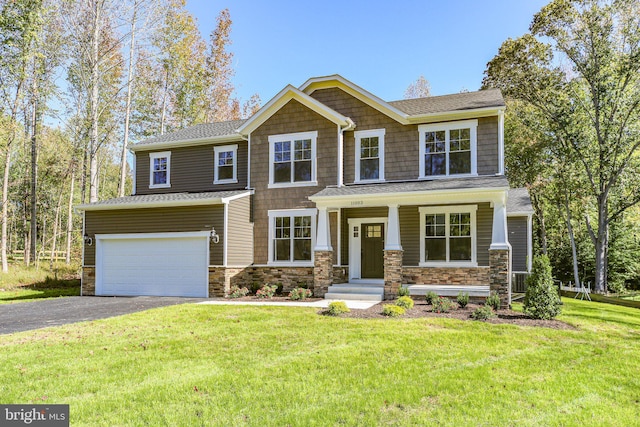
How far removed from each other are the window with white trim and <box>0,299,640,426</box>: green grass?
237 inches

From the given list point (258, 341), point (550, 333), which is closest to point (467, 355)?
point (550, 333)

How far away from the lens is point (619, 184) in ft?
72.6

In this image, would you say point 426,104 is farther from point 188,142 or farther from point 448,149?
point 188,142

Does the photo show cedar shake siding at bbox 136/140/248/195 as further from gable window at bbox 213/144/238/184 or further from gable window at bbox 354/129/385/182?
gable window at bbox 354/129/385/182

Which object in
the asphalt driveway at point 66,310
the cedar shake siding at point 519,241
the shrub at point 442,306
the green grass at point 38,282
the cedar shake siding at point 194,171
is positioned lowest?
the green grass at point 38,282

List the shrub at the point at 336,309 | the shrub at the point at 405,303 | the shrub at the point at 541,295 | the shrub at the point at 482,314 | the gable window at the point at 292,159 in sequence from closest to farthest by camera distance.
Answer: the shrub at the point at 482,314 < the shrub at the point at 541,295 < the shrub at the point at 336,309 < the shrub at the point at 405,303 < the gable window at the point at 292,159

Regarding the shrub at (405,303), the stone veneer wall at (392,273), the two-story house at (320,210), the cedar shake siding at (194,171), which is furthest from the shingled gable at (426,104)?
the shrub at (405,303)

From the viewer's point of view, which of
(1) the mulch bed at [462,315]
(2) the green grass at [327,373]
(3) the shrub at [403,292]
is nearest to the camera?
(2) the green grass at [327,373]

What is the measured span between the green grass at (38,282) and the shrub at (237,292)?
679cm

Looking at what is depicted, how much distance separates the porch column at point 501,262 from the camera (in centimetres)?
1150

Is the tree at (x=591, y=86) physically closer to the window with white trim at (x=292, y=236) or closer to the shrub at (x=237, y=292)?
the window with white trim at (x=292, y=236)

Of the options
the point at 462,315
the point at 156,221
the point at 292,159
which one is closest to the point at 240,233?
the point at 156,221

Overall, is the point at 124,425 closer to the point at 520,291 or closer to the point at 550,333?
the point at 550,333

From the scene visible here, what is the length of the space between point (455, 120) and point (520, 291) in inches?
320
